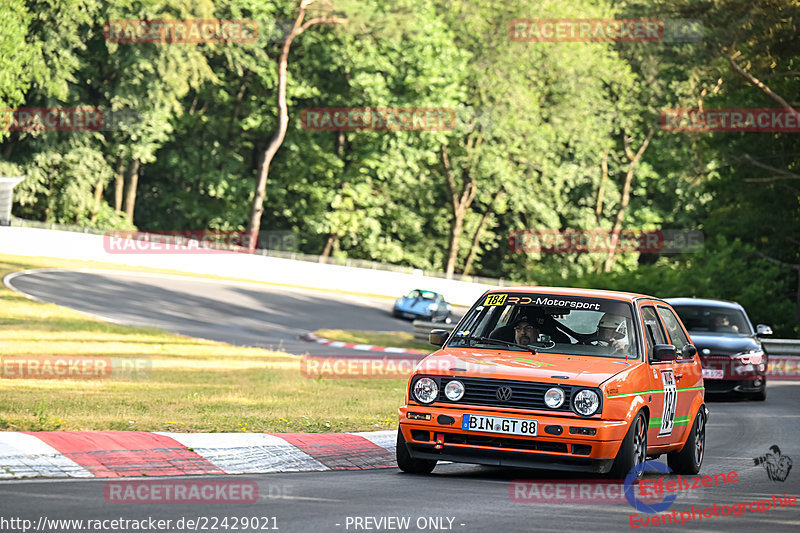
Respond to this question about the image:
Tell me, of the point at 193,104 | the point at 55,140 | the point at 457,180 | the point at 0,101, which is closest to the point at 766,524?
the point at 0,101

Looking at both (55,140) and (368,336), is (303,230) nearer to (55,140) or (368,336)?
(55,140)

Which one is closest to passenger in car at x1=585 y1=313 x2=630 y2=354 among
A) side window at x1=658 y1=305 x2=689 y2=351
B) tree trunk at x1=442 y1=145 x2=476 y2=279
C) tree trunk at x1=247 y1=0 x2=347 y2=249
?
side window at x1=658 y1=305 x2=689 y2=351

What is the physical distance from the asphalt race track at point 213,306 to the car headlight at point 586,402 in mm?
19381

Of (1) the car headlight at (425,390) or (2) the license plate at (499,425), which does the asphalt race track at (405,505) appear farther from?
(1) the car headlight at (425,390)

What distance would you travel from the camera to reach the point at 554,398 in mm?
8938

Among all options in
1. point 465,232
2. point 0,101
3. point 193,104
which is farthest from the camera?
point 465,232

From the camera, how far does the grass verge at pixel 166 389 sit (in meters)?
12.0

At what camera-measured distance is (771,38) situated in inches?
1334

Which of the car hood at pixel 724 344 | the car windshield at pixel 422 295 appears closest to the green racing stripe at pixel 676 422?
the car hood at pixel 724 344

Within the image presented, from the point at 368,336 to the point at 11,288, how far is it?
10738mm

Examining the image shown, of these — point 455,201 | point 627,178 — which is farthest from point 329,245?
point 627,178

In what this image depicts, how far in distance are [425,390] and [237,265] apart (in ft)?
136

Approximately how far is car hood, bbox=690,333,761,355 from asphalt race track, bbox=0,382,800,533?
9.12 m

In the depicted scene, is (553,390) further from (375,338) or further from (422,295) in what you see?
(422,295)
